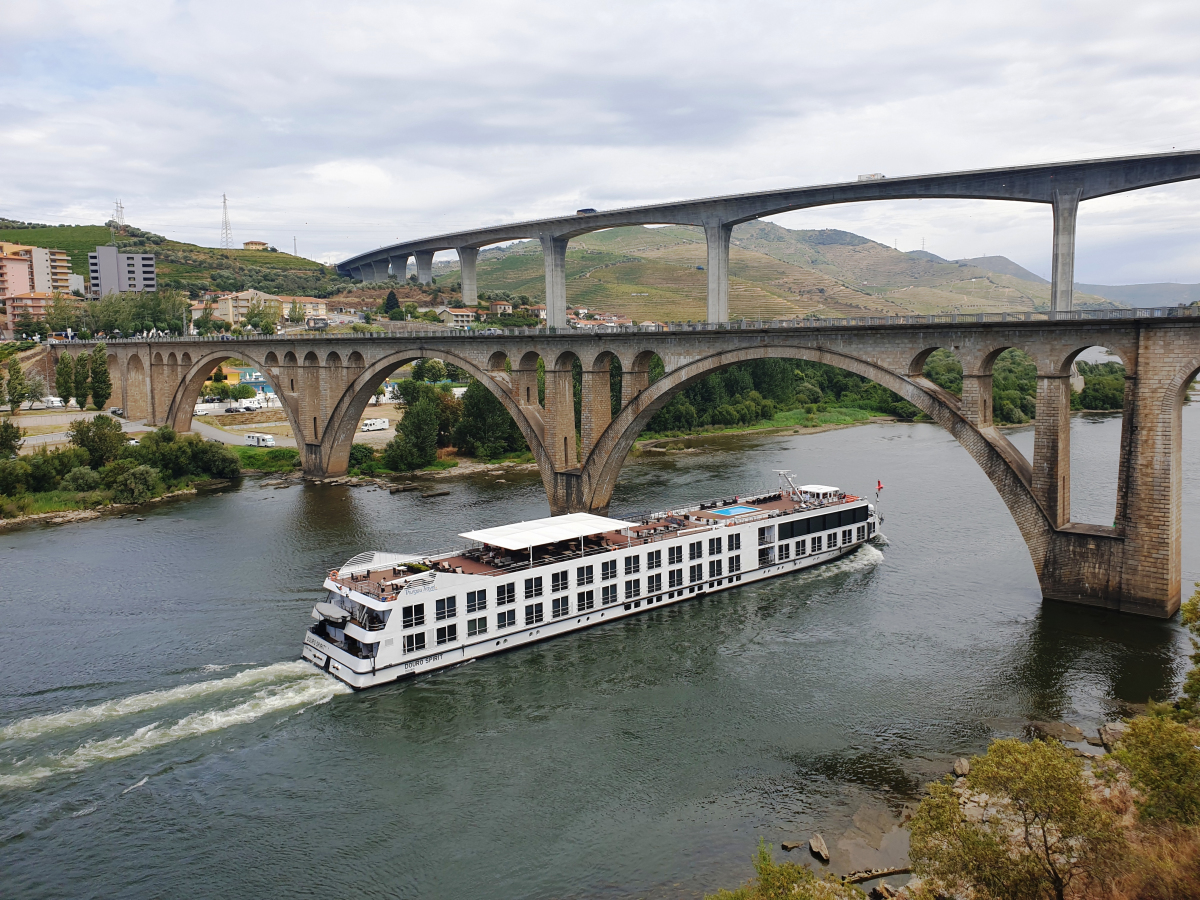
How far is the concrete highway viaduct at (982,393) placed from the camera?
90.0ft

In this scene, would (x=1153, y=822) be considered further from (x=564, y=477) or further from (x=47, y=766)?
(x=564, y=477)

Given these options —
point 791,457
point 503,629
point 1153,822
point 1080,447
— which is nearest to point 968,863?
point 1153,822

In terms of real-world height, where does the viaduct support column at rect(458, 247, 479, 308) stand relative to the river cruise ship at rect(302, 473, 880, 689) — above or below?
above

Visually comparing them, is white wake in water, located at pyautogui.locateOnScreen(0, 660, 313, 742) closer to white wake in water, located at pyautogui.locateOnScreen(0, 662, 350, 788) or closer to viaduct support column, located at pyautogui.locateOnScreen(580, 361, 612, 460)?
white wake in water, located at pyautogui.locateOnScreen(0, 662, 350, 788)

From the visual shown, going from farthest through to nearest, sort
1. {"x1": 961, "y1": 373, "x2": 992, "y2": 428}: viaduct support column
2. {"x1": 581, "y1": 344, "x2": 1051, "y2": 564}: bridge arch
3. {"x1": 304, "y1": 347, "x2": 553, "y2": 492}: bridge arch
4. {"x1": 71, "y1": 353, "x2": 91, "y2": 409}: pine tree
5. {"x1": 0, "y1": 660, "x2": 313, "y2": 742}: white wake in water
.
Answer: {"x1": 71, "y1": 353, "x2": 91, "y2": 409}: pine tree
{"x1": 304, "y1": 347, "x2": 553, "y2": 492}: bridge arch
{"x1": 961, "y1": 373, "x2": 992, "y2": 428}: viaduct support column
{"x1": 581, "y1": 344, "x2": 1051, "y2": 564}: bridge arch
{"x1": 0, "y1": 660, "x2": 313, "y2": 742}: white wake in water

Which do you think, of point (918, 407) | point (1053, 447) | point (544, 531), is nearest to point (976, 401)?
point (918, 407)

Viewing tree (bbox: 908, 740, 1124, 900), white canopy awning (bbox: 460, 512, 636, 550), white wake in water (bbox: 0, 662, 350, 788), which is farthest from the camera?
white canopy awning (bbox: 460, 512, 636, 550)

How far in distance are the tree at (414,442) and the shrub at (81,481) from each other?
64.2 feet

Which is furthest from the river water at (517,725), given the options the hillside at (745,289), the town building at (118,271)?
the town building at (118,271)

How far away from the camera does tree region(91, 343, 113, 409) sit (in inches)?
3046

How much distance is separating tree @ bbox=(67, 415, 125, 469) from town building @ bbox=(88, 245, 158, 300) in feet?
295

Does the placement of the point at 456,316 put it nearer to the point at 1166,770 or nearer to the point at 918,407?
the point at 918,407

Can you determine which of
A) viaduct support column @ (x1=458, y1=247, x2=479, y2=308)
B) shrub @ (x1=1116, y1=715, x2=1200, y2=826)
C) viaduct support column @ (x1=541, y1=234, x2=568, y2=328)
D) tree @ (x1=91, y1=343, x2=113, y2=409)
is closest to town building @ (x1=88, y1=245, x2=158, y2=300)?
tree @ (x1=91, y1=343, x2=113, y2=409)

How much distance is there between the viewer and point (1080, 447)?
62.3 meters
